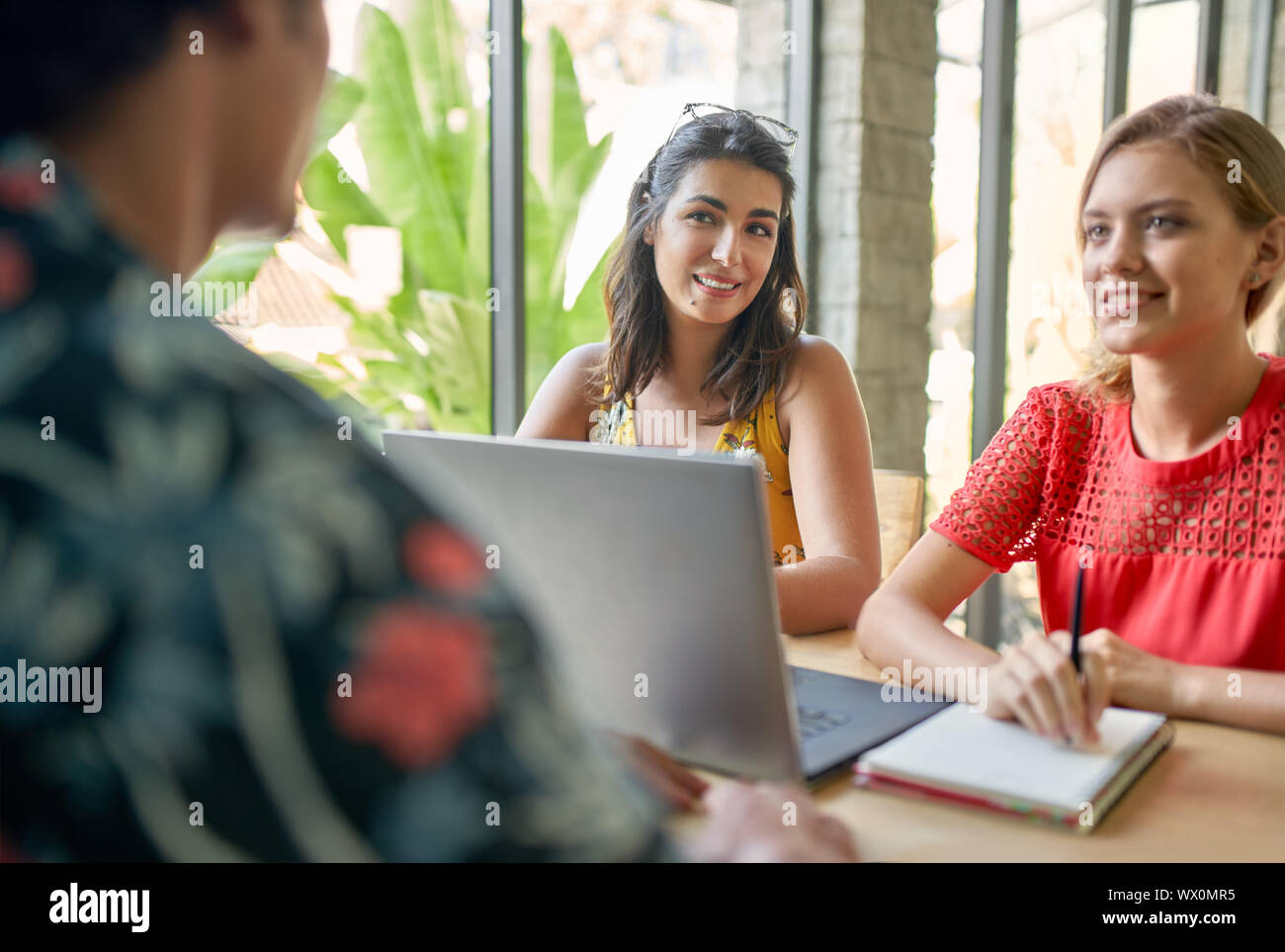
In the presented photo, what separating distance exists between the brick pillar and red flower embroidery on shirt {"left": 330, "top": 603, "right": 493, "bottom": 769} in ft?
8.73

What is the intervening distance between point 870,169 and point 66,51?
2738 millimetres

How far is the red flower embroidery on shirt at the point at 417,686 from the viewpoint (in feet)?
1.19

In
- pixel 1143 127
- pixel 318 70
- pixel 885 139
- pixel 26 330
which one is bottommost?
pixel 26 330

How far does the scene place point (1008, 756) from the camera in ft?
2.95

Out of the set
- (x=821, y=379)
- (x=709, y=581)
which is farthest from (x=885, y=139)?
(x=709, y=581)

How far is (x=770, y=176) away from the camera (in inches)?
79.5

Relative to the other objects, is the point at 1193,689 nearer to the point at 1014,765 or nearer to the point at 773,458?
the point at 1014,765

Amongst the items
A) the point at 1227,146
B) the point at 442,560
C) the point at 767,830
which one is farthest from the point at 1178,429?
the point at 442,560

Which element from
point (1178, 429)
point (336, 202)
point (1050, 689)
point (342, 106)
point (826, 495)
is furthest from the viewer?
point (336, 202)

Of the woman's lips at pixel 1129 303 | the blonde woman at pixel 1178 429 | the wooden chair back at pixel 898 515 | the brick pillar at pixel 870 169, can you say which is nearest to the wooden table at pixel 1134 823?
the blonde woman at pixel 1178 429

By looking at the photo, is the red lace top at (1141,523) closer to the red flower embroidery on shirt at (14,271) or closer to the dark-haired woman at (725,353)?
the dark-haired woman at (725,353)

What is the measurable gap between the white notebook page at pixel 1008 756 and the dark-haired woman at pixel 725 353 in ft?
2.42
